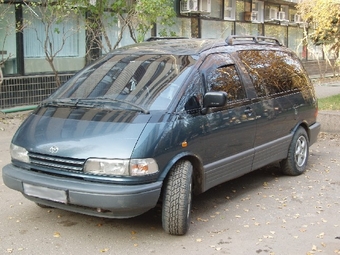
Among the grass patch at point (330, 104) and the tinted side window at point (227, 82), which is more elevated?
the tinted side window at point (227, 82)

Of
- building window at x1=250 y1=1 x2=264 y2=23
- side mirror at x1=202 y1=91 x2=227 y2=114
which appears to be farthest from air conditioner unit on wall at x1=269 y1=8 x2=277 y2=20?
side mirror at x1=202 y1=91 x2=227 y2=114

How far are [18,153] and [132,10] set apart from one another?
7.11 m

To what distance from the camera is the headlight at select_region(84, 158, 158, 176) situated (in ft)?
14.2

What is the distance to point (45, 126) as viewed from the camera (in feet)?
15.9

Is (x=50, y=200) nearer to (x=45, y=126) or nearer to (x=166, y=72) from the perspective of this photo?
(x=45, y=126)

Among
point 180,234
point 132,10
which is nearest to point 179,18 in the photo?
point 132,10

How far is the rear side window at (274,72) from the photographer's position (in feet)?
20.5

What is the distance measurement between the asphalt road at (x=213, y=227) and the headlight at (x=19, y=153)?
2.37 ft

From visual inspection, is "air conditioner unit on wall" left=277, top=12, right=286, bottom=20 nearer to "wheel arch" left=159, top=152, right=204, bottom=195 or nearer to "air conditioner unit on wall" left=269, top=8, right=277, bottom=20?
"air conditioner unit on wall" left=269, top=8, right=277, bottom=20

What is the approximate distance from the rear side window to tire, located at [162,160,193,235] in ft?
6.53

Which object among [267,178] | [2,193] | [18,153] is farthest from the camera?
[267,178]

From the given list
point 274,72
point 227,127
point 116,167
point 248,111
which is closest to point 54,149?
point 116,167

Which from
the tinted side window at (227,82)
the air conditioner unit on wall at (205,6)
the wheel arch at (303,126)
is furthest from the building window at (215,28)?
the tinted side window at (227,82)

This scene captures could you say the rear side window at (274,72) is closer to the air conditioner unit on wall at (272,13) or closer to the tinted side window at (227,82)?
the tinted side window at (227,82)
